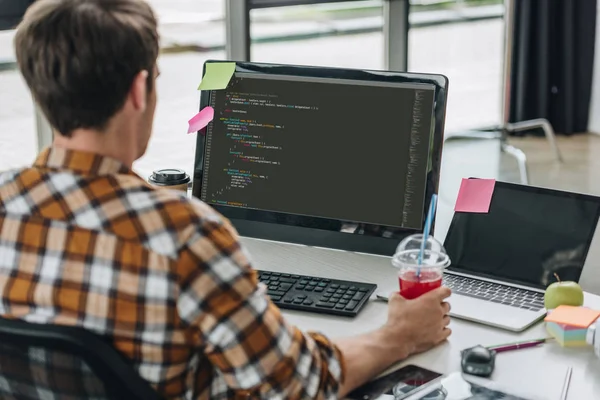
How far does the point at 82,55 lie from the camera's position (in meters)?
1.10

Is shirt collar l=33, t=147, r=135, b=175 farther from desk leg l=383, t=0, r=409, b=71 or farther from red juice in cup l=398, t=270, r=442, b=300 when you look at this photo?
desk leg l=383, t=0, r=409, b=71

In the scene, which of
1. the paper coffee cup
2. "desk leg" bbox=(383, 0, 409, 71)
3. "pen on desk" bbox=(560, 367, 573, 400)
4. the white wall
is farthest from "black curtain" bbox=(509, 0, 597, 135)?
"pen on desk" bbox=(560, 367, 573, 400)

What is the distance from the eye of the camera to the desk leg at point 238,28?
4195mm

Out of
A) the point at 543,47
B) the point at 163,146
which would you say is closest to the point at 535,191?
the point at 163,146

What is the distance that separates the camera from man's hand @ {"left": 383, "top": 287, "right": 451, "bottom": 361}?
1.45 meters

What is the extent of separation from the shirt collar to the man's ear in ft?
0.25

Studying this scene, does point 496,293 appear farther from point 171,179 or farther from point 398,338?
point 171,179

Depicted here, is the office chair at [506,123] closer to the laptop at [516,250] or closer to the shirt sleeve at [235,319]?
the laptop at [516,250]

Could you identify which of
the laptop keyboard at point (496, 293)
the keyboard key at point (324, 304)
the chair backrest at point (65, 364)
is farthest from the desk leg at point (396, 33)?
the chair backrest at point (65, 364)

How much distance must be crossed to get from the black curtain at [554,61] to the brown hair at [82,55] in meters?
4.51

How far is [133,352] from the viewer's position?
1.13m

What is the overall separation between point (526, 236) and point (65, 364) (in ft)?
3.15

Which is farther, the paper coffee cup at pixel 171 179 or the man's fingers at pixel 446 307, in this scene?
the paper coffee cup at pixel 171 179

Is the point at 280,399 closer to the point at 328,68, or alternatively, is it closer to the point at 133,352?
the point at 133,352
